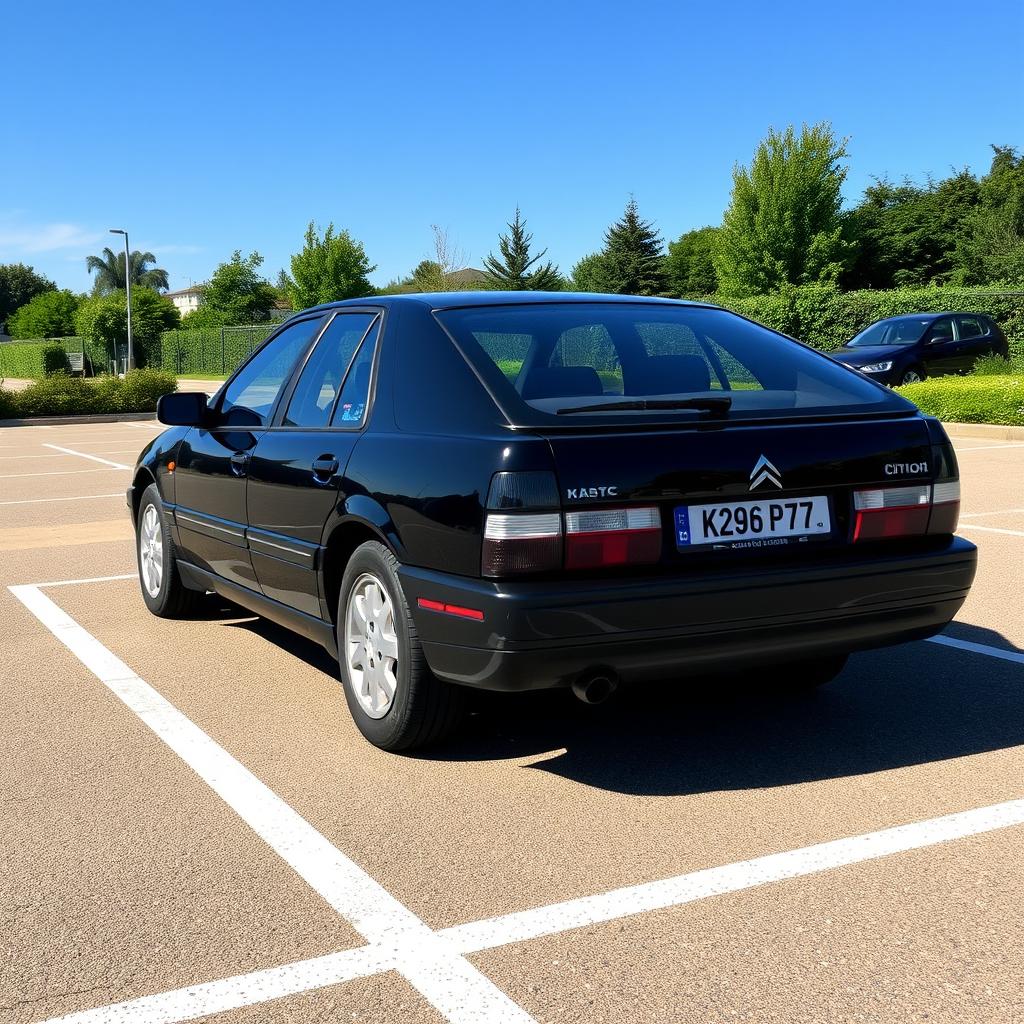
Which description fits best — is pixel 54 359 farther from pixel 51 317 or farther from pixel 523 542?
pixel 523 542

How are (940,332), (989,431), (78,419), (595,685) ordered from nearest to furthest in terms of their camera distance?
1. (595,685)
2. (989,431)
3. (940,332)
4. (78,419)

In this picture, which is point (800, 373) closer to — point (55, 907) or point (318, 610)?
point (318, 610)

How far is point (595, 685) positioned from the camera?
3.70m

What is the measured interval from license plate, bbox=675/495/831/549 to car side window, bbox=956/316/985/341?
64.3ft

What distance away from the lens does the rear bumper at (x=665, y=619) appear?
11.7 ft

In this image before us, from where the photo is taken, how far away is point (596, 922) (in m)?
2.96

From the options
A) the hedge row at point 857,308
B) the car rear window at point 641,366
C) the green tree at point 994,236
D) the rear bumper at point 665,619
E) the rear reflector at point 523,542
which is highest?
the green tree at point 994,236

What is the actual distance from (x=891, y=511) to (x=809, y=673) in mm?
1092

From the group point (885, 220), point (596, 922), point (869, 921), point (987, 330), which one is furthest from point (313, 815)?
point (885, 220)

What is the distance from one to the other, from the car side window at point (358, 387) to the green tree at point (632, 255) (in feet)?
222

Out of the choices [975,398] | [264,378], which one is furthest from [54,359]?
[264,378]

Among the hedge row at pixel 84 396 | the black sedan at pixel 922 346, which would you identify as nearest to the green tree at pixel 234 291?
the hedge row at pixel 84 396

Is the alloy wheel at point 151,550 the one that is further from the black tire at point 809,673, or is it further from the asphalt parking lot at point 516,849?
the black tire at point 809,673

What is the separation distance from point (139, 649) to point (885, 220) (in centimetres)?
6484
